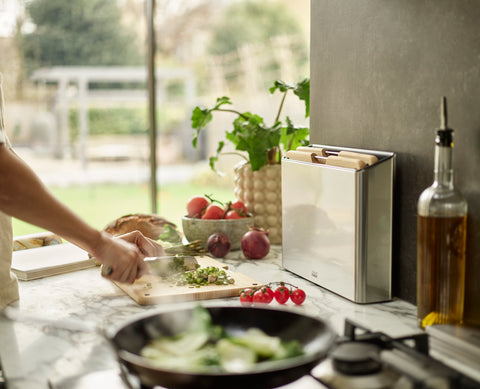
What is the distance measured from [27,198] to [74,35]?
16.8ft

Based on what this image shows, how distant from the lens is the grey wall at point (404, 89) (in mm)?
959

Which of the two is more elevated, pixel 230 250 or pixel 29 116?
pixel 29 116

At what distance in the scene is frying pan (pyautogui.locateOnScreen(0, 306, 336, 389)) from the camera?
66cm

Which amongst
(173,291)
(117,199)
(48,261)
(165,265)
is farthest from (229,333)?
(117,199)

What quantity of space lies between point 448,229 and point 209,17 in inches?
423

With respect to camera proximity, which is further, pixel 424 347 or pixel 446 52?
pixel 446 52

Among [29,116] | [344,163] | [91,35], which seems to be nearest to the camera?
[344,163]

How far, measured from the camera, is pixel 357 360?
0.76 metres

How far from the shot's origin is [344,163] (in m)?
1.14

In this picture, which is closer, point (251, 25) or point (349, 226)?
point (349, 226)

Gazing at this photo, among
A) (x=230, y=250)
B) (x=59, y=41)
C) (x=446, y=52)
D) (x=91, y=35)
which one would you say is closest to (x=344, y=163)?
(x=446, y=52)

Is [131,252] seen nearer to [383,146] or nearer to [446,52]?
[383,146]

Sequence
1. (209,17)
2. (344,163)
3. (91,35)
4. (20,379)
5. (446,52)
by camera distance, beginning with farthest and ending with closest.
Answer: (209,17) < (91,35) < (344,163) < (446,52) < (20,379)

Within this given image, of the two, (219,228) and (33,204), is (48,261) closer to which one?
(219,228)
